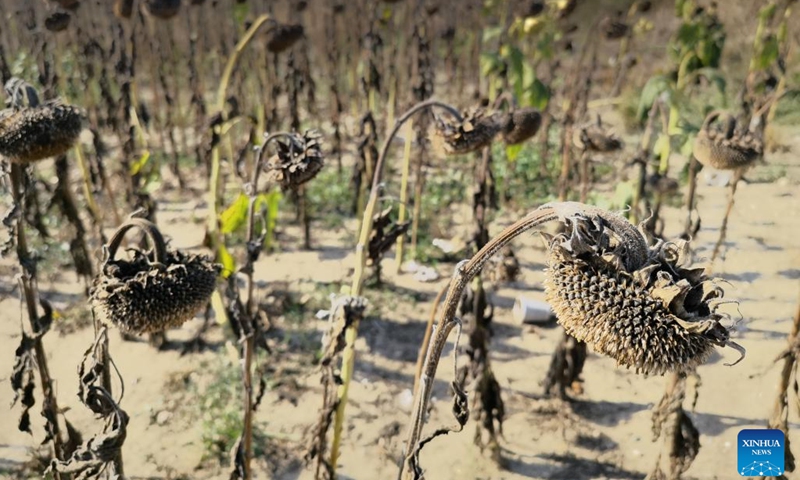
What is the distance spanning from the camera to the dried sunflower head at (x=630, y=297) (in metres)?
1.15

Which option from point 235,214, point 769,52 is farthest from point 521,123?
point 769,52

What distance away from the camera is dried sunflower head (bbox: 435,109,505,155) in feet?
8.45

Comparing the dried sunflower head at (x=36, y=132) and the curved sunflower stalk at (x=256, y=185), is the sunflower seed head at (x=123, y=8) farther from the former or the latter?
the curved sunflower stalk at (x=256, y=185)

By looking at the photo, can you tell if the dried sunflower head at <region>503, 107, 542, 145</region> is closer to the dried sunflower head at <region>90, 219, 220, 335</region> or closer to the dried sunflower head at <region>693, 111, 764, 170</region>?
the dried sunflower head at <region>693, 111, 764, 170</region>

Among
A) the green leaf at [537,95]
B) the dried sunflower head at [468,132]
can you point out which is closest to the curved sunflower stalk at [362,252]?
the dried sunflower head at [468,132]

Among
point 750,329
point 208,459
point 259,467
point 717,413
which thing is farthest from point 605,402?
point 208,459

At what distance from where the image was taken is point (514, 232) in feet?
4.23

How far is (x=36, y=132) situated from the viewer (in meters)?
2.07

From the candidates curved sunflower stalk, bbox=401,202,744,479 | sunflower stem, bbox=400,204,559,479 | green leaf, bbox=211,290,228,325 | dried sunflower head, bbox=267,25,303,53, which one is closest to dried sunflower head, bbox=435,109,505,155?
sunflower stem, bbox=400,204,559,479

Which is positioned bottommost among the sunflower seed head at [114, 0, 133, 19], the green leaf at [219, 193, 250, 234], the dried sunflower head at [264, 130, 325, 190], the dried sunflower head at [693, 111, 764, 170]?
the green leaf at [219, 193, 250, 234]

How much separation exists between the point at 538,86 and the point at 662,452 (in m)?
2.80

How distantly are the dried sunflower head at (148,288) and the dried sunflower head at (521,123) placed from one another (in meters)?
1.95

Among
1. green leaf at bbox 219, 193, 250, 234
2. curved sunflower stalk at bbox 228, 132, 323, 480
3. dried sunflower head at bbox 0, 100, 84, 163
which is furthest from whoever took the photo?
green leaf at bbox 219, 193, 250, 234

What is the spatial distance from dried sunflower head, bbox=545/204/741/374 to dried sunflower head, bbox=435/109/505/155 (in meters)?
1.43
